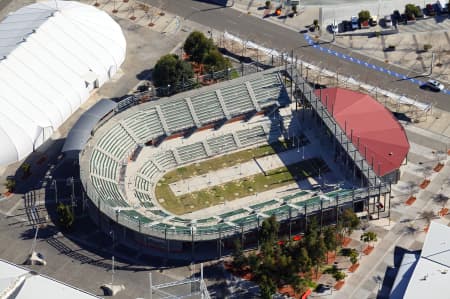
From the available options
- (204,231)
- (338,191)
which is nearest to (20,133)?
(204,231)

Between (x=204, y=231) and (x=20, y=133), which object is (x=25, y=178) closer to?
(x=20, y=133)

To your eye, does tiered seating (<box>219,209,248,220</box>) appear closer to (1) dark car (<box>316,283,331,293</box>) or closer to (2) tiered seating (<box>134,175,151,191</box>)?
(2) tiered seating (<box>134,175,151,191</box>)

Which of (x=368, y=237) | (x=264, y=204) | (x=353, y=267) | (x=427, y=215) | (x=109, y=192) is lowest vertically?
(x=353, y=267)

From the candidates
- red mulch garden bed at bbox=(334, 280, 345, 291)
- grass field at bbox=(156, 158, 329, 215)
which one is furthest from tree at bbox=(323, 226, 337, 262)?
grass field at bbox=(156, 158, 329, 215)

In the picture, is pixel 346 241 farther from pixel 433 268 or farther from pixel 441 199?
pixel 441 199

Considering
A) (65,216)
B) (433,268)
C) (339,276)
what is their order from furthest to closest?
(65,216) < (339,276) < (433,268)

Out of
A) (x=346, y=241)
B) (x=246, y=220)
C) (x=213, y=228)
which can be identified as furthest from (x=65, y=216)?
(x=346, y=241)
